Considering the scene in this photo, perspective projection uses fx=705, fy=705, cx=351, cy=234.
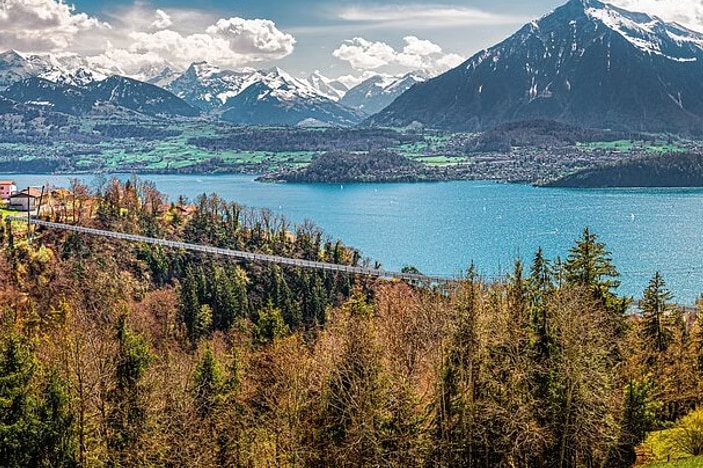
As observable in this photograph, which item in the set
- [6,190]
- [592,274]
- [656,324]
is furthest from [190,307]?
[656,324]

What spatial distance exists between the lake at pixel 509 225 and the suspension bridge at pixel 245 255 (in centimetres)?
799

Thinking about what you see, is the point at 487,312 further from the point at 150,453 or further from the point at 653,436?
the point at 150,453

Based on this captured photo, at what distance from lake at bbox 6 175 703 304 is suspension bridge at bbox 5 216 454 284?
799 cm

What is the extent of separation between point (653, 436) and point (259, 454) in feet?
40.1

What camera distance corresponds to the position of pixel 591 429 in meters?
19.7

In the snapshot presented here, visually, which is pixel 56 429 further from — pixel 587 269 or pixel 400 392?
pixel 587 269

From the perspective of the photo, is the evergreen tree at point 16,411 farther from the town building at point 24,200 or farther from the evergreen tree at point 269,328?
the town building at point 24,200

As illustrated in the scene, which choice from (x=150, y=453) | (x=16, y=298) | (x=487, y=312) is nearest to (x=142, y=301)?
(x=16, y=298)

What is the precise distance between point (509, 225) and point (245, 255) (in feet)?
208

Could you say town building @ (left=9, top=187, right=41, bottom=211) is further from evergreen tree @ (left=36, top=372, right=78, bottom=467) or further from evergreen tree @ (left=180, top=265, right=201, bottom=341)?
evergreen tree @ (left=36, top=372, right=78, bottom=467)

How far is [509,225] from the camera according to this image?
129 metres

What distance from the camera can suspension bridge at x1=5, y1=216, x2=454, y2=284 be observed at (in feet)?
246

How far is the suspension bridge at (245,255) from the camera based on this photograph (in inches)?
2955

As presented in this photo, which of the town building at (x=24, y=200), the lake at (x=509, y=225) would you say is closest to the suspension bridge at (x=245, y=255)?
the town building at (x=24, y=200)
